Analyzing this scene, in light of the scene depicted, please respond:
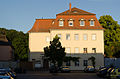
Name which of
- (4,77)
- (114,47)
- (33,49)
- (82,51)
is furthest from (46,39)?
(4,77)


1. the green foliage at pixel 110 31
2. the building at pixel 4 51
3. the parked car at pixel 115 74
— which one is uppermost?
the green foliage at pixel 110 31

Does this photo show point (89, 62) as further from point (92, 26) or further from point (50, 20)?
point (50, 20)

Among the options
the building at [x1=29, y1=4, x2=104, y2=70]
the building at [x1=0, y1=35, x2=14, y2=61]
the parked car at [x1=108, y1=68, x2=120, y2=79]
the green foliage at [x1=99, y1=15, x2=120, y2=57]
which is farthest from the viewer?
the green foliage at [x1=99, y1=15, x2=120, y2=57]

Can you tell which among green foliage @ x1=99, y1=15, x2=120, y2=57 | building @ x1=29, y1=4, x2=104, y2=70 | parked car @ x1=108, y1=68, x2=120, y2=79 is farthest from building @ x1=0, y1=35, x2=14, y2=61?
parked car @ x1=108, y1=68, x2=120, y2=79

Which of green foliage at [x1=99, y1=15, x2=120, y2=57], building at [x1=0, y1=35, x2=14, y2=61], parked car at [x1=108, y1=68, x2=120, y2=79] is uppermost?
green foliage at [x1=99, y1=15, x2=120, y2=57]

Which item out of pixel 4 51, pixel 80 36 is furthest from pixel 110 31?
pixel 4 51

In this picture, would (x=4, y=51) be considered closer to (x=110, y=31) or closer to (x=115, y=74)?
(x=110, y=31)

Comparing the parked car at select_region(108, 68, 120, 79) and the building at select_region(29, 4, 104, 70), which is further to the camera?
the building at select_region(29, 4, 104, 70)

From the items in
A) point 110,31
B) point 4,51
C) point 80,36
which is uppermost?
point 110,31

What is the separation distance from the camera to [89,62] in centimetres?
4719

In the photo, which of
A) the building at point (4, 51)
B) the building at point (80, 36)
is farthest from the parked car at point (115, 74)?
the building at point (4, 51)

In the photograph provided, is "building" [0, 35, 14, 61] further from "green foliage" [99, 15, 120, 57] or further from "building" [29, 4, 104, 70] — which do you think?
"green foliage" [99, 15, 120, 57]

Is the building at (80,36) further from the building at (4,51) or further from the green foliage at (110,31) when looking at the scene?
the building at (4,51)

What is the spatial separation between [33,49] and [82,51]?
12.5 m
